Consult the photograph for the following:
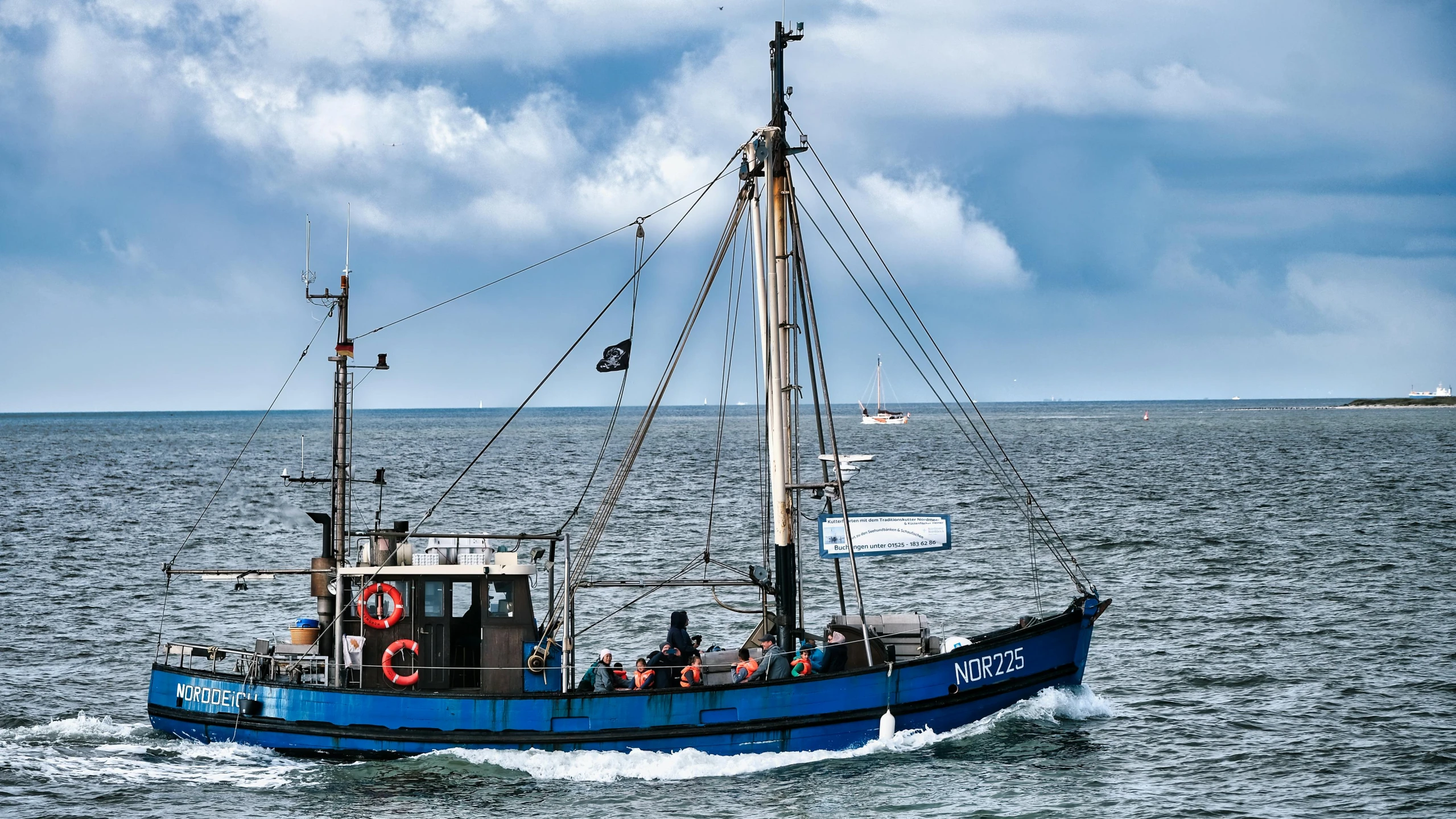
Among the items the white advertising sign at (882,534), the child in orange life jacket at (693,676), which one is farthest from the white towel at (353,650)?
the white advertising sign at (882,534)

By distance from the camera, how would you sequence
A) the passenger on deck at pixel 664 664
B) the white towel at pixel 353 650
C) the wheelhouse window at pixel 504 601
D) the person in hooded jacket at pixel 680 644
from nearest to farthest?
the passenger on deck at pixel 664 664, the person in hooded jacket at pixel 680 644, the wheelhouse window at pixel 504 601, the white towel at pixel 353 650

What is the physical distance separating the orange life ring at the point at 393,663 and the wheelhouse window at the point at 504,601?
1.50 m

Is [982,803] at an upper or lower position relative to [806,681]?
lower

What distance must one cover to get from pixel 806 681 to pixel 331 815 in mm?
7858

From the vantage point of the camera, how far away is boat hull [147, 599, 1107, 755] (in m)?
22.8

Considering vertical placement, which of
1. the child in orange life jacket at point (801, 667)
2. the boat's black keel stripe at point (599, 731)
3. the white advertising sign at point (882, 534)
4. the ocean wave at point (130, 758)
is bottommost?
the ocean wave at point (130, 758)

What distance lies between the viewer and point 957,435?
17325 centimetres

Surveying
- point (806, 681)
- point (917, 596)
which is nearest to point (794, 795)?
point (806, 681)

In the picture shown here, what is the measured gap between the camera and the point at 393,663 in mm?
24406

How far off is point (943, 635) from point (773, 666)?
12.2 m

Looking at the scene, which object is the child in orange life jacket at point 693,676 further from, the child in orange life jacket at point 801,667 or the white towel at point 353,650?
the white towel at point 353,650

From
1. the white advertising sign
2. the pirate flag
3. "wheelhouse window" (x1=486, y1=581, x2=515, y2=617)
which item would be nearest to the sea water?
"wheelhouse window" (x1=486, y1=581, x2=515, y2=617)

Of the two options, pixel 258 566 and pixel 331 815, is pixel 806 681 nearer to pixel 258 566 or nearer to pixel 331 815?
pixel 331 815

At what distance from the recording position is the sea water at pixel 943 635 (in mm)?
22297
